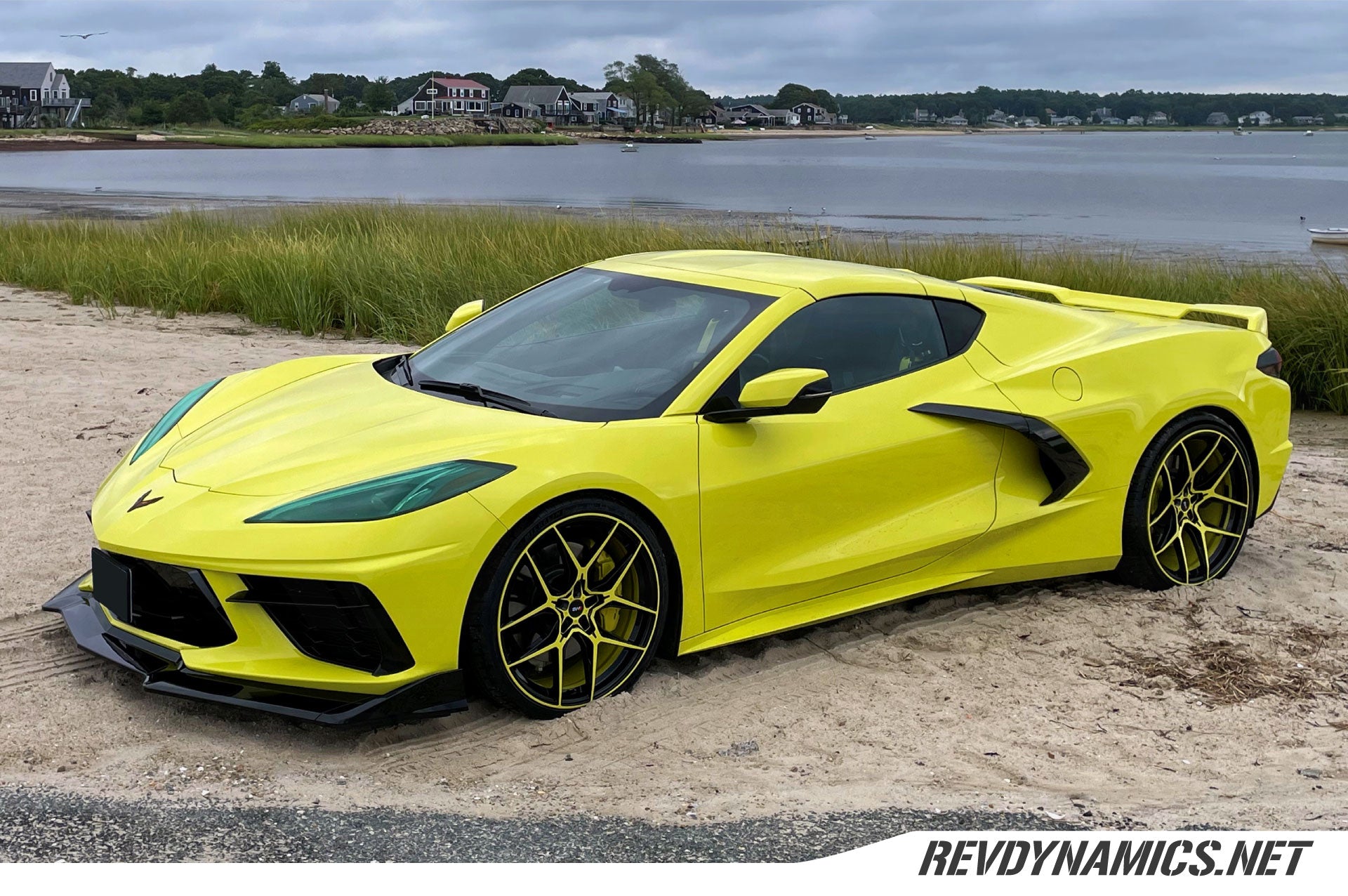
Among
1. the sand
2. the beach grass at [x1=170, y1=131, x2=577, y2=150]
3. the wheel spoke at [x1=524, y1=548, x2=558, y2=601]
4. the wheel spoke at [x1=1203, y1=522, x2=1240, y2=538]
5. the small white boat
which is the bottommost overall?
the sand

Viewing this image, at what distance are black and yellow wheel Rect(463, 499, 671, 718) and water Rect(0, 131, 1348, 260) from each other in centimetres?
2554

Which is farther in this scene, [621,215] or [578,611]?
[621,215]

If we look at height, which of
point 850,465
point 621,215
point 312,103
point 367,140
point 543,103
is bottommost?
point 850,465

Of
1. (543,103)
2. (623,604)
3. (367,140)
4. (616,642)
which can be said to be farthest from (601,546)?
(543,103)

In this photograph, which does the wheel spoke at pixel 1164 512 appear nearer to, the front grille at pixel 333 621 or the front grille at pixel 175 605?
the front grille at pixel 333 621

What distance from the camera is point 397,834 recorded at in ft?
11.0

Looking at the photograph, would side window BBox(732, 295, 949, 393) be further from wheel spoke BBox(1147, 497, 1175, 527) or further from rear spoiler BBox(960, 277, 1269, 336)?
wheel spoke BBox(1147, 497, 1175, 527)

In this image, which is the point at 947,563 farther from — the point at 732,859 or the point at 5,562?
the point at 5,562

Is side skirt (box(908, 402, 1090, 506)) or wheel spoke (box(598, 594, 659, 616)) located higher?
side skirt (box(908, 402, 1090, 506))

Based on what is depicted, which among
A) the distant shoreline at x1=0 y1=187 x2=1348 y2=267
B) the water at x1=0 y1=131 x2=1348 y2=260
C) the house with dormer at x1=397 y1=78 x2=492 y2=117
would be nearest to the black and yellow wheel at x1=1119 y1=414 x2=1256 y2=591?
the distant shoreline at x1=0 y1=187 x2=1348 y2=267

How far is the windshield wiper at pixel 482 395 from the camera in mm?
4367

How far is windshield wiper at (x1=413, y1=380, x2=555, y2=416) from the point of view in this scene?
14.3 ft

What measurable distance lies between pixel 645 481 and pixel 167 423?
2116 mm

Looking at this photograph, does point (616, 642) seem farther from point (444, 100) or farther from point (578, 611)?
point (444, 100)
